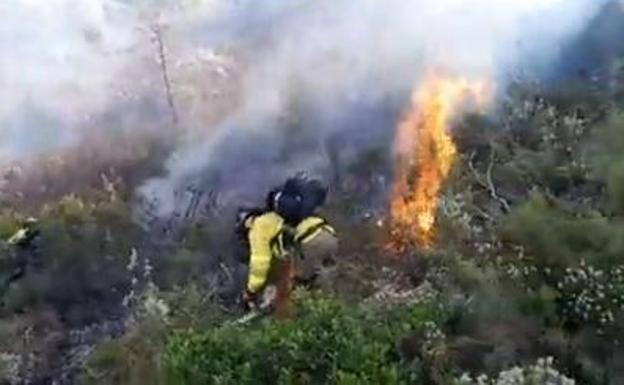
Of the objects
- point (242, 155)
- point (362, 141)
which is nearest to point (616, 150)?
point (362, 141)

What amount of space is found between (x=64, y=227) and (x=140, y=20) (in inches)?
237

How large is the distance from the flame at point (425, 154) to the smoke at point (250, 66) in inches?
6.3

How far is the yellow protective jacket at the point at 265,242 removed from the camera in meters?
7.77

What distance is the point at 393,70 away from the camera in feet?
34.3

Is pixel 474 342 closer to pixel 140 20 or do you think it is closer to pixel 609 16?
pixel 609 16

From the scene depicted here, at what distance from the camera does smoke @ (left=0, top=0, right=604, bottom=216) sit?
10047mm

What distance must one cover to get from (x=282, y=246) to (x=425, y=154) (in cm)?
181

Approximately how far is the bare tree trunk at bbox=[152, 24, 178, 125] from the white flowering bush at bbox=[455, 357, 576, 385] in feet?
21.3

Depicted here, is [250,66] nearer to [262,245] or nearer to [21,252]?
[21,252]

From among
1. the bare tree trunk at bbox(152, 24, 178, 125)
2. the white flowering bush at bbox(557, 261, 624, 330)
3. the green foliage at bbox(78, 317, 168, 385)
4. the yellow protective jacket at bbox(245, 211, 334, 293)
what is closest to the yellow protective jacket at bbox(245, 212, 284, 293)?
the yellow protective jacket at bbox(245, 211, 334, 293)

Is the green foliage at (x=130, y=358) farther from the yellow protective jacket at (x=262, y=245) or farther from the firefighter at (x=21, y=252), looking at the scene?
the firefighter at (x=21, y=252)

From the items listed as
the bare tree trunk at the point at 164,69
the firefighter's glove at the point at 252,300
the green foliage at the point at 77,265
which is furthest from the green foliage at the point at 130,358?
the bare tree trunk at the point at 164,69

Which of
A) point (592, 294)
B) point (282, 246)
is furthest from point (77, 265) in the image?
point (592, 294)

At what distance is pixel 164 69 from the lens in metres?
12.8
